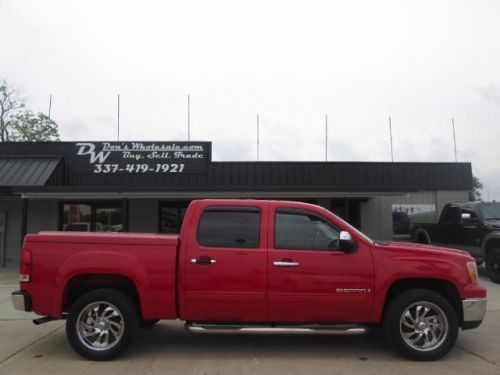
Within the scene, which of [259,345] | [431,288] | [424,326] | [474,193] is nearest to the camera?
[424,326]

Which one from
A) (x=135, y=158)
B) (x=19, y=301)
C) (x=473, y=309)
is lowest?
(x=473, y=309)

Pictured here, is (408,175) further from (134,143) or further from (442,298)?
(442,298)

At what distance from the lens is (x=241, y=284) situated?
622 cm

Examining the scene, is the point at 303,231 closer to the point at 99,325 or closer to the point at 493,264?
the point at 99,325

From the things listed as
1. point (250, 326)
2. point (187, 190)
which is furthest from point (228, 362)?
point (187, 190)

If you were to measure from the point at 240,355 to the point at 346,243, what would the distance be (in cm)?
193

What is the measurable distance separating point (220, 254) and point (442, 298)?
2774 mm

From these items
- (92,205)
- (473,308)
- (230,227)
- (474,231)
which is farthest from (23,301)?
(92,205)

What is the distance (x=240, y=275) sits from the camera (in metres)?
6.22

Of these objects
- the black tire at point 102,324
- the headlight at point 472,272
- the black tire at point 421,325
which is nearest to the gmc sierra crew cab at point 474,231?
the headlight at point 472,272

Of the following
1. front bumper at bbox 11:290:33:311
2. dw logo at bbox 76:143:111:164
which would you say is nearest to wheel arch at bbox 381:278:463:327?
front bumper at bbox 11:290:33:311

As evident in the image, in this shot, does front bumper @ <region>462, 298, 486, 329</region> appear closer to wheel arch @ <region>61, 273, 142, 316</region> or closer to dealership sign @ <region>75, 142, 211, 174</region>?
wheel arch @ <region>61, 273, 142, 316</region>

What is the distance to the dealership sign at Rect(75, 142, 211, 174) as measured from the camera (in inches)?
746

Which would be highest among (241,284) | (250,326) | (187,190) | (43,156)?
(43,156)
